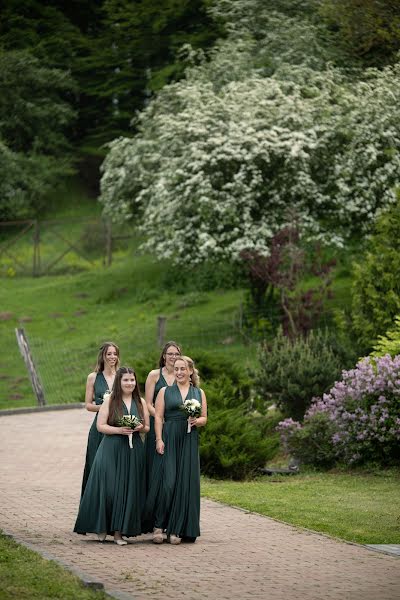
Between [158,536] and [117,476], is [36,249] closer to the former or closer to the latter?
[117,476]

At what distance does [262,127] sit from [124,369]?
840 inches

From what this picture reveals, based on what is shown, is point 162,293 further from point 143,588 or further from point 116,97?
point 143,588

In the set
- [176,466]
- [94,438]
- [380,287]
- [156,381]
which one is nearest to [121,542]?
[176,466]

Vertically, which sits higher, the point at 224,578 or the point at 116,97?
the point at 116,97

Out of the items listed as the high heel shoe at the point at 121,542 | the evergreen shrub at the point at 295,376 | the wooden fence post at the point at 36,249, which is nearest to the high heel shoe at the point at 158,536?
the high heel shoe at the point at 121,542

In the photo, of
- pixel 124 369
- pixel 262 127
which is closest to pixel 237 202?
pixel 262 127

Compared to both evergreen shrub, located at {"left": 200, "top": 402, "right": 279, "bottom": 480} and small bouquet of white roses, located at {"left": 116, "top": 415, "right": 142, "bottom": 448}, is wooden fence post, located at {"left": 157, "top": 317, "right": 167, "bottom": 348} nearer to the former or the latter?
evergreen shrub, located at {"left": 200, "top": 402, "right": 279, "bottom": 480}

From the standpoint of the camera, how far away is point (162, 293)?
38.5 meters

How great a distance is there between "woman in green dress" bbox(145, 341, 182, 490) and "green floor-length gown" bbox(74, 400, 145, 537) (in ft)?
1.05

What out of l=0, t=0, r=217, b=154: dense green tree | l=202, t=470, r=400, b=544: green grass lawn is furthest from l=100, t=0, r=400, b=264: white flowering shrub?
l=0, t=0, r=217, b=154: dense green tree

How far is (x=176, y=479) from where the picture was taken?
12.5 meters

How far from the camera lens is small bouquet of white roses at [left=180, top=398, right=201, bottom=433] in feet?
41.0

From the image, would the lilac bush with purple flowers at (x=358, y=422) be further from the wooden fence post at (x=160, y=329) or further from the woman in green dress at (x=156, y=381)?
the wooden fence post at (x=160, y=329)

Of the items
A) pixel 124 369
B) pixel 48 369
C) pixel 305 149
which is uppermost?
pixel 305 149
